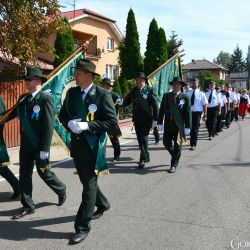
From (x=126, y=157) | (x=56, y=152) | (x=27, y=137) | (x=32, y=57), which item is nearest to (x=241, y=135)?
(x=126, y=157)

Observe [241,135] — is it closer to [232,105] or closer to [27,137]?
[232,105]

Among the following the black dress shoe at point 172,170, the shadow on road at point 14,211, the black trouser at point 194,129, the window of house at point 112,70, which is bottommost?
the shadow on road at point 14,211

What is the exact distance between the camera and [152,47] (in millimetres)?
30297

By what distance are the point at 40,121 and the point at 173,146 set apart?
146 inches

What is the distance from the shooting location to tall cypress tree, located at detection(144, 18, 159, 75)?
99.0ft

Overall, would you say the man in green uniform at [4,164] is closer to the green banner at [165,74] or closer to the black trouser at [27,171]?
the black trouser at [27,171]

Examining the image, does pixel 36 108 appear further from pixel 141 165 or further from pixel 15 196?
pixel 141 165

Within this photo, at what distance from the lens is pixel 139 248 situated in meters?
4.41

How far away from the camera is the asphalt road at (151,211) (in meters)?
4.61

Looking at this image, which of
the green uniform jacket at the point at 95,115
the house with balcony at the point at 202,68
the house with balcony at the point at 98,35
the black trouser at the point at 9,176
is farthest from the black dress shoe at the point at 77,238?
the house with balcony at the point at 202,68

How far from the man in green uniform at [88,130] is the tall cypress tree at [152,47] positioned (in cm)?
2597

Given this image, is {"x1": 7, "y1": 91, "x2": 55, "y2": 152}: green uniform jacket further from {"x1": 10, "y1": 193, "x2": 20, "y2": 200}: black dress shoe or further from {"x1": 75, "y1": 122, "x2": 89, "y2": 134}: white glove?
{"x1": 10, "y1": 193, "x2": 20, "y2": 200}: black dress shoe

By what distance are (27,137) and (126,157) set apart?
4944mm

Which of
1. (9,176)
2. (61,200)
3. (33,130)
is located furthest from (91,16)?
(33,130)
